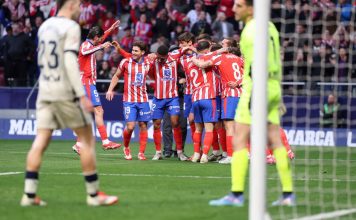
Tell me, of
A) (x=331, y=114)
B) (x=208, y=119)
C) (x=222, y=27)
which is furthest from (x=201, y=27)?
(x=208, y=119)

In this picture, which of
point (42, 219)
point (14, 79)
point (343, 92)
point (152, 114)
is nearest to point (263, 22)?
point (42, 219)

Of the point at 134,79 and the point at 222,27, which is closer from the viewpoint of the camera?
the point at 134,79

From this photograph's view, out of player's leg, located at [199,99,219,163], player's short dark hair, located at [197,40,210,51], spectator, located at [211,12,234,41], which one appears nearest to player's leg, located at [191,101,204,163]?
player's leg, located at [199,99,219,163]

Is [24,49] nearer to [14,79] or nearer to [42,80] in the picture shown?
[14,79]

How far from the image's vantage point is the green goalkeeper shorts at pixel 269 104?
10445 millimetres

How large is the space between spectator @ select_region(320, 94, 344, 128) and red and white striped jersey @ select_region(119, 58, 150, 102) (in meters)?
5.90

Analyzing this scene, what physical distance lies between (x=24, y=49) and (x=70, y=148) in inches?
270

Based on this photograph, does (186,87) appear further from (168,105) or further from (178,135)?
(178,135)

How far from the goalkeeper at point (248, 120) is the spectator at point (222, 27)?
1683 cm

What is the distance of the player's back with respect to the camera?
10102 mm

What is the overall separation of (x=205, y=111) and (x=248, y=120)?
25.1 feet

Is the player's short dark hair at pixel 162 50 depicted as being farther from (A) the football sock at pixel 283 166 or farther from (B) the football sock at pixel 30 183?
(B) the football sock at pixel 30 183

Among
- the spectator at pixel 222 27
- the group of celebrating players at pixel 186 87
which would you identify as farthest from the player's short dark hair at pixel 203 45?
the spectator at pixel 222 27

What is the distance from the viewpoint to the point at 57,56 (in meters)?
10.1
